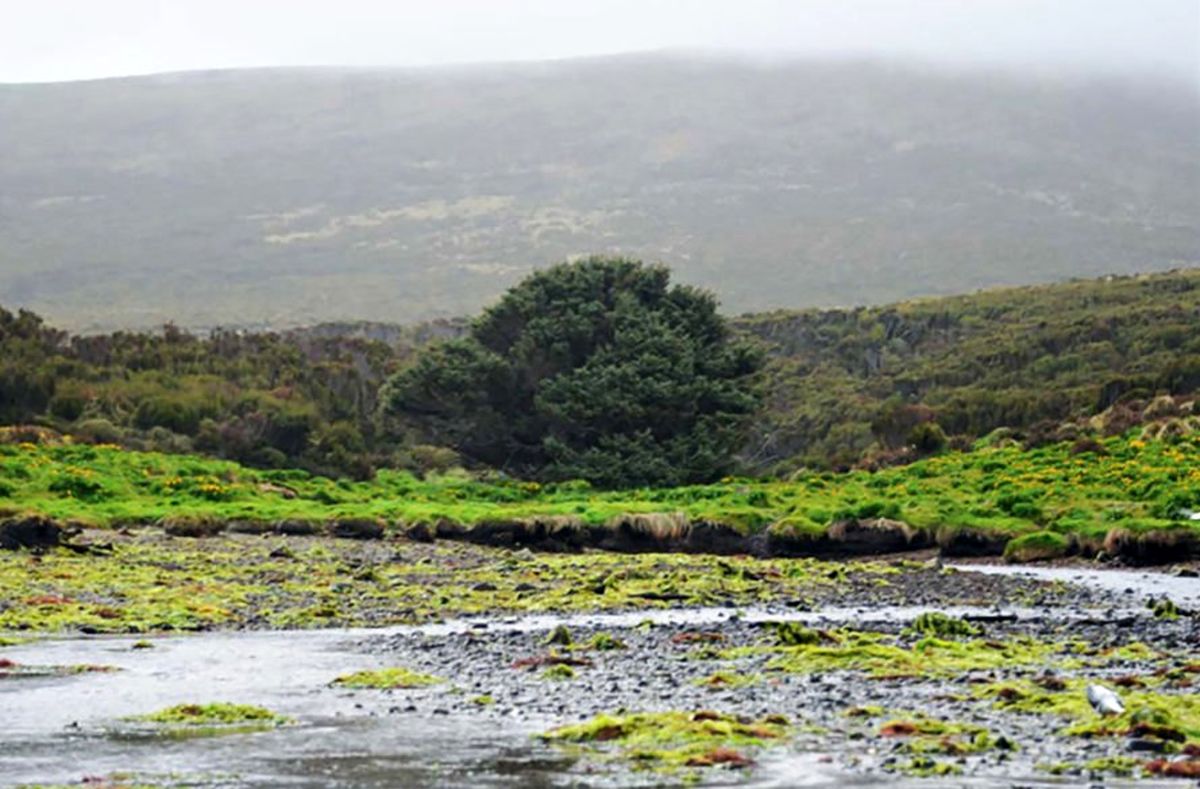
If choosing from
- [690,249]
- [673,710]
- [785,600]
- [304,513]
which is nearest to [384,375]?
[304,513]

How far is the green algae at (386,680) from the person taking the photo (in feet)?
56.2

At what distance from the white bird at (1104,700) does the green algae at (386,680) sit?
640 centimetres

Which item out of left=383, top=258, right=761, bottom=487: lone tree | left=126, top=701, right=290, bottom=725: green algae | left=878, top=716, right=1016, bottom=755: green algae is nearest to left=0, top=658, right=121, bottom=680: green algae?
left=126, top=701, right=290, bottom=725: green algae

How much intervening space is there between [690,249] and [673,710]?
181m

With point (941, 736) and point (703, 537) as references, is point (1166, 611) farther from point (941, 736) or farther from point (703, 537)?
point (703, 537)

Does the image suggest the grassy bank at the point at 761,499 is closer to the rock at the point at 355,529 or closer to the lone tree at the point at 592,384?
the rock at the point at 355,529

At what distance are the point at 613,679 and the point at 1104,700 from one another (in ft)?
16.4

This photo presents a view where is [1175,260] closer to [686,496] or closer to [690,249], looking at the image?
[690,249]

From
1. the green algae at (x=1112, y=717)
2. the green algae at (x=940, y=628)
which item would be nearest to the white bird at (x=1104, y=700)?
the green algae at (x=1112, y=717)

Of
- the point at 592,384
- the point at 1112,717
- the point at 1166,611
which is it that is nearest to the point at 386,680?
the point at 1112,717

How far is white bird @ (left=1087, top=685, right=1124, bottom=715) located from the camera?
13625 mm

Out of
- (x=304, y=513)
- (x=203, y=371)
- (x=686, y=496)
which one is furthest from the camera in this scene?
(x=203, y=371)

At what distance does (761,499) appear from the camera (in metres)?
44.3

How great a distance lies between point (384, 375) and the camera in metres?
73.1
